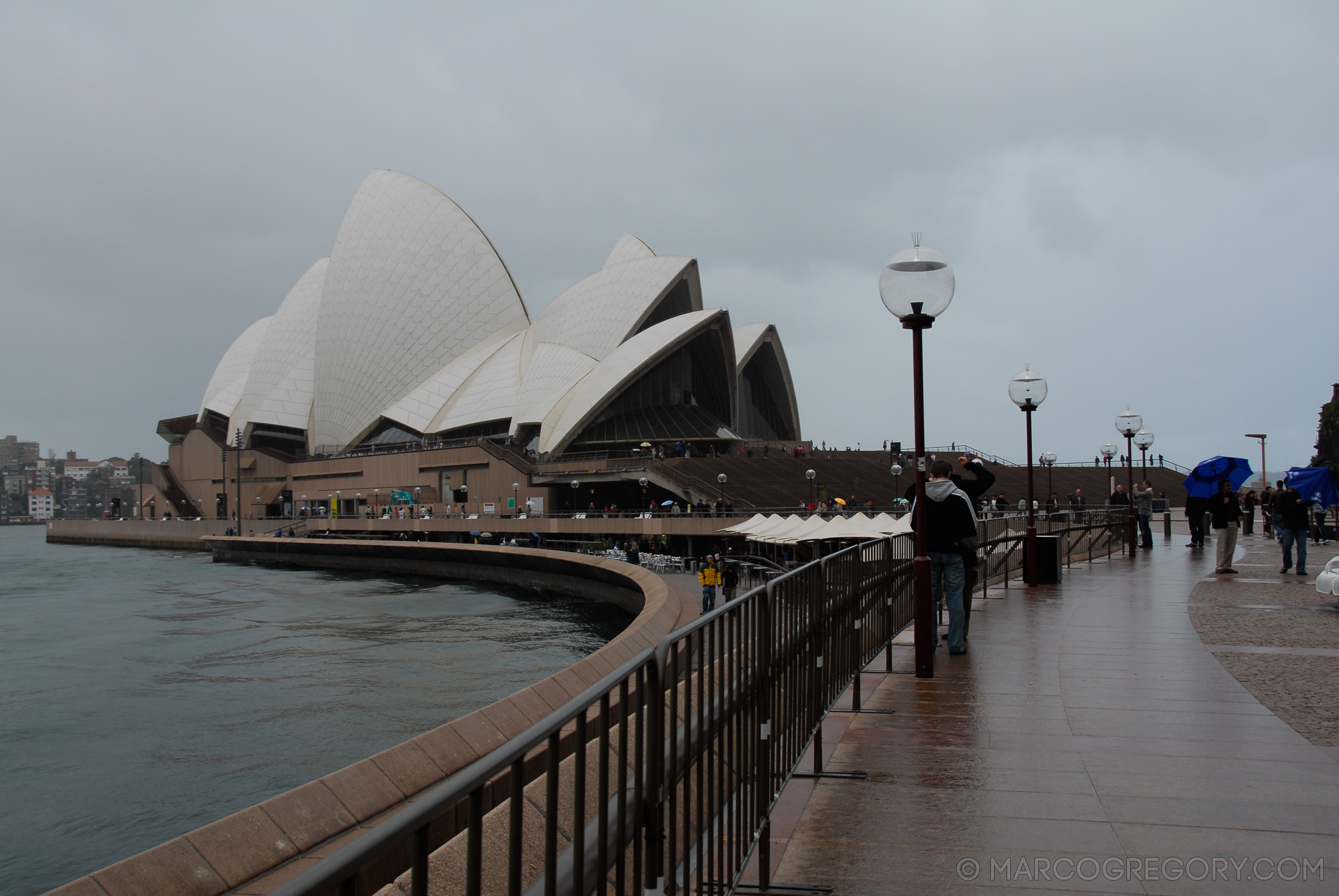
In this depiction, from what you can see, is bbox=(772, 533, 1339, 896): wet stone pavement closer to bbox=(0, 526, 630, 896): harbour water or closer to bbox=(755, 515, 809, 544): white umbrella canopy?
bbox=(0, 526, 630, 896): harbour water

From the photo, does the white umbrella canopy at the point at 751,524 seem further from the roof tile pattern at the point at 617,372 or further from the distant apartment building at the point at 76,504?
the distant apartment building at the point at 76,504

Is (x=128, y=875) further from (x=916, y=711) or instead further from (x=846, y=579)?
(x=916, y=711)

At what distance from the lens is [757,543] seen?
29281 millimetres

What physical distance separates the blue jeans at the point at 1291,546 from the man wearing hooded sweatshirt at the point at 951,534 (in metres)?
8.06

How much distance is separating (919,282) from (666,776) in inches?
192

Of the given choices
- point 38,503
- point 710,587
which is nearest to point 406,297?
point 710,587

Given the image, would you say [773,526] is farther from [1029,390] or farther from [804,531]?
[1029,390]

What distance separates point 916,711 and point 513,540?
3232 centimetres

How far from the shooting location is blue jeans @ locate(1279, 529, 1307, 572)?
496 inches

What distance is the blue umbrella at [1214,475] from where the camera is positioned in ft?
50.7

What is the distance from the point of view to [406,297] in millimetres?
57500

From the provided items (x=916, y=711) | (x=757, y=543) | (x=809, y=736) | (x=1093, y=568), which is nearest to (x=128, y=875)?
(x=809, y=736)

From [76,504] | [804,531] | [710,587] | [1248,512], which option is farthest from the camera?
[76,504]

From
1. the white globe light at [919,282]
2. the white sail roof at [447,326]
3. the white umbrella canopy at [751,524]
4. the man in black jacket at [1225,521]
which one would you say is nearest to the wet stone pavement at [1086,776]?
the white globe light at [919,282]
